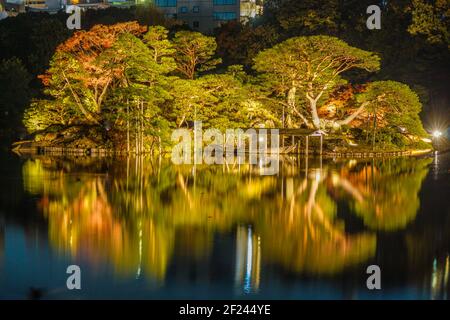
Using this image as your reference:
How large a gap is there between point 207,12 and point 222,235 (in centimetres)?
5727

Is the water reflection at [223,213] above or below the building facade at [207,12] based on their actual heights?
below

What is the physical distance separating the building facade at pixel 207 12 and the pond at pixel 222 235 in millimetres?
45363

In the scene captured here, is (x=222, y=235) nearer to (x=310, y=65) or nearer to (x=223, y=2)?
(x=310, y=65)

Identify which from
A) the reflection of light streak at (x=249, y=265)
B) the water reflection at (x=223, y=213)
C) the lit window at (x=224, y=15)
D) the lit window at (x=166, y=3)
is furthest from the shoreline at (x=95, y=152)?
the lit window at (x=166, y=3)

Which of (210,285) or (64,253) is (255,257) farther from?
(64,253)

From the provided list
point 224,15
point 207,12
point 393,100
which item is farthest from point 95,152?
point 224,15

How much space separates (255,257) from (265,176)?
44.4 ft

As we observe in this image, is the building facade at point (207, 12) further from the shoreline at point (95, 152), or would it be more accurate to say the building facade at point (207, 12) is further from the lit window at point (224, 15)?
the shoreline at point (95, 152)

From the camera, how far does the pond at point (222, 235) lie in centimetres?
1135

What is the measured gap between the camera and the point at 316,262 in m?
12.9

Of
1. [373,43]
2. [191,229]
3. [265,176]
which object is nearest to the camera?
[191,229]

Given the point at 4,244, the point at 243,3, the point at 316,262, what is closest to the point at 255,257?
the point at 316,262

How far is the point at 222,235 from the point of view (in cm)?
1517

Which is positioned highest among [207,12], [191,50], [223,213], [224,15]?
[207,12]
